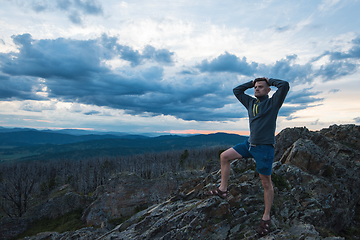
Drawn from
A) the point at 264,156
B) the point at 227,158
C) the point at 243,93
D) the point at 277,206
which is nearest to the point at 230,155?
the point at 227,158

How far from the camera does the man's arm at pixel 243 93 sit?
22.9 ft

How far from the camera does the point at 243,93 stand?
7199 mm

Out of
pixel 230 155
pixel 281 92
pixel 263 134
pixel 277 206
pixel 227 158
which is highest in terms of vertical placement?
pixel 281 92

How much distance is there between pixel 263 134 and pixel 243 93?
6.22 ft

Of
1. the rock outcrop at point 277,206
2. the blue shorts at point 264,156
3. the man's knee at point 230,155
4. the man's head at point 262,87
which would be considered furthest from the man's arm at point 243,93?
the rock outcrop at point 277,206

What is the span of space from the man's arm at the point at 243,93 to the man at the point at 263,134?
0.21 meters

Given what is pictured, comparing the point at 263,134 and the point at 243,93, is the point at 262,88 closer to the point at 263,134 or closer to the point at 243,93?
the point at 243,93

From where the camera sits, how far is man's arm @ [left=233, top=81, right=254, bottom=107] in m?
6.97

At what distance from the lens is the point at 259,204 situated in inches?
304

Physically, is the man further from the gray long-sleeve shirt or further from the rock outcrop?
the rock outcrop

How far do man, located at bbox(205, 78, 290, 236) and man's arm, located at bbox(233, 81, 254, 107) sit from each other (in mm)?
215

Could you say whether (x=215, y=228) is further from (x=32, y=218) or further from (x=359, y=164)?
(x=32, y=218)

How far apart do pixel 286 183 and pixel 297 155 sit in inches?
122

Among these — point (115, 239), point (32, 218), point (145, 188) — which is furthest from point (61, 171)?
point (115, 239)
